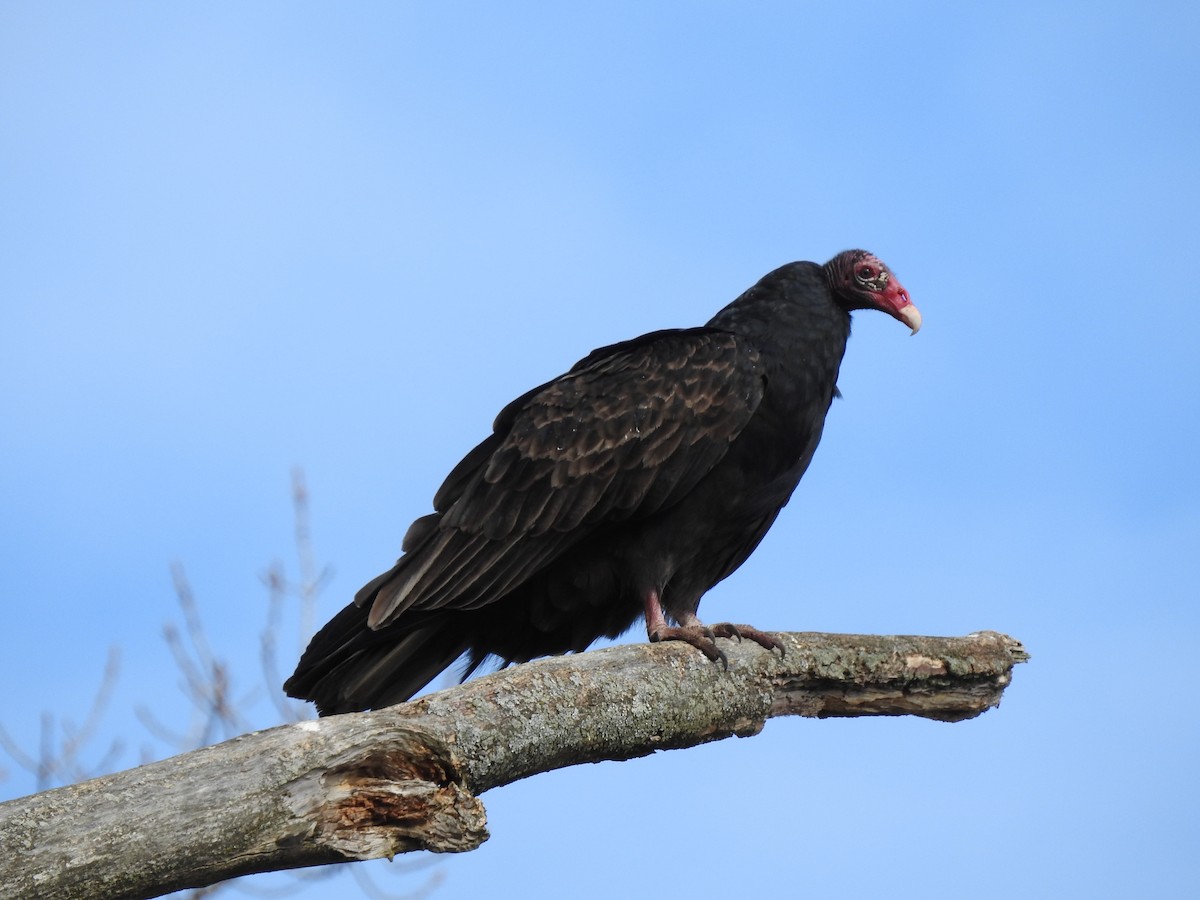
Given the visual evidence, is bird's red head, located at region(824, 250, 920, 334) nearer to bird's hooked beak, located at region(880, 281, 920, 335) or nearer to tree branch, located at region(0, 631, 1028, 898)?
bird's hooked beak, located at region(880, 281, 920, 335)

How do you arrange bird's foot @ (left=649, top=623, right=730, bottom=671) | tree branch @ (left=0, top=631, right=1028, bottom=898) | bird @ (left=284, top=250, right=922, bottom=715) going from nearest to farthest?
1. tree branch @ (left=0, top=631, right=1028, bottom=898)
2. bird's foot @ (left=649, top=623, right=730, bottom=671)
3. bird @ (left=284, top=250, right=922, bottom=715)

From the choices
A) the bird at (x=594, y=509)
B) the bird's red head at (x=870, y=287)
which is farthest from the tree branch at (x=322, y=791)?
the bird's red head at (x=870, y=287)

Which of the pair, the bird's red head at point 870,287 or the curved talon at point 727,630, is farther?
the bird's red head at point 870,287

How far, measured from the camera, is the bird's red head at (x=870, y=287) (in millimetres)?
5348

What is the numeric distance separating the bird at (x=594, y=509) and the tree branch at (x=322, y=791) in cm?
88

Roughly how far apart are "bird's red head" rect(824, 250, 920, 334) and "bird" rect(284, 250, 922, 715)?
0.40m

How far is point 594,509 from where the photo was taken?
463 cm

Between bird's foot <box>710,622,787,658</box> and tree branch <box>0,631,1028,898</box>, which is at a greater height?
bird's foot <box>710,622,787,658</box>

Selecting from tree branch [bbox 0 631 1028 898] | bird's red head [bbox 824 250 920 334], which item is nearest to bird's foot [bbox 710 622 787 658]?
tree branch [bbox 0 631 1028 898]

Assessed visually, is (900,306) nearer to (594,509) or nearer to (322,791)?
(594,509)

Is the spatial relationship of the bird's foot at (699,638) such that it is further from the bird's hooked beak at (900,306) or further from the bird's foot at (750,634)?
the bird's hooked beak at (900,306)

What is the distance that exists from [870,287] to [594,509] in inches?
57.9

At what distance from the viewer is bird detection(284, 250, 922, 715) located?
15.0ft

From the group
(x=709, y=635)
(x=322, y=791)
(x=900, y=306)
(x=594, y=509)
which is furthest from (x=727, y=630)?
(x=900, y=306)
